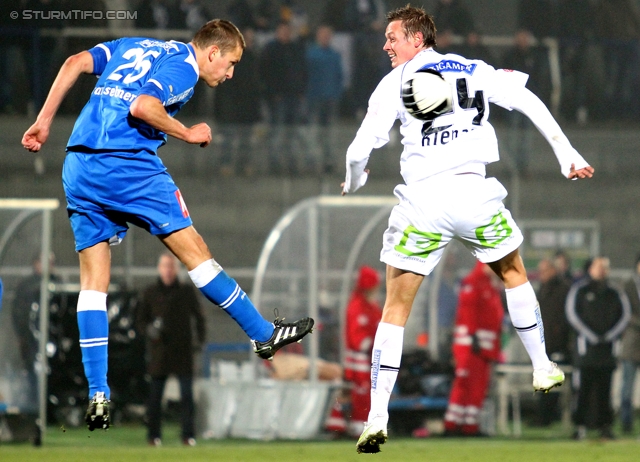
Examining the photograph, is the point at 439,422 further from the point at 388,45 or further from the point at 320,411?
the point at 388,45

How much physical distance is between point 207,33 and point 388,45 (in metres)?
1.04

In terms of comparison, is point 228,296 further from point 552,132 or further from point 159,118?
point 552,132

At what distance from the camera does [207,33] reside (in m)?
6.34

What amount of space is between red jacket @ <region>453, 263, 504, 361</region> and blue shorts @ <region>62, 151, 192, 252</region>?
270 inches

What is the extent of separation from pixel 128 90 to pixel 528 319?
265 cm

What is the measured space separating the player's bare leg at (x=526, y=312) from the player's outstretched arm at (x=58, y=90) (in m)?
2.59

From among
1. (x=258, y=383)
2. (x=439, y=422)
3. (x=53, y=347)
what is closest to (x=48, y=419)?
(x=53, y=347)

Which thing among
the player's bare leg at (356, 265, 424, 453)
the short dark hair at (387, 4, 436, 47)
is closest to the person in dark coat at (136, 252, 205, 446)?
the player's bare leg at (356, 265, 424, 453)

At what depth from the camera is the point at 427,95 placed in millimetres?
6215

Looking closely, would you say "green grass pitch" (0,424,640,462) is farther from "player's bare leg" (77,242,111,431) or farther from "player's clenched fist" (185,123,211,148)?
"player's clenched fist" (185,123,211,148)

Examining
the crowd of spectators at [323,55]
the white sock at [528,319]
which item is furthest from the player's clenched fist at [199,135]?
the crowd of spectators at [323,55]

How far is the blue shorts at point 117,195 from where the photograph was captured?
6.12 metres

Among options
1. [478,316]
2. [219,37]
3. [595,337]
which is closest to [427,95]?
[219,37]

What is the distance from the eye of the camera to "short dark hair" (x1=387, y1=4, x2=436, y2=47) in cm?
645
